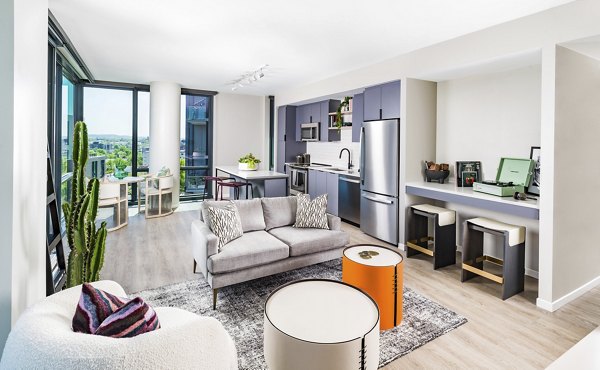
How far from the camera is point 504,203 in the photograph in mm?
3160

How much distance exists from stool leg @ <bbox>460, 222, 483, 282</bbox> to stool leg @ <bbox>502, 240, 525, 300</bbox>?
1.24 feet

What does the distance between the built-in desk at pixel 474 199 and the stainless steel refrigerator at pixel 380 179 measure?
34 centimetres

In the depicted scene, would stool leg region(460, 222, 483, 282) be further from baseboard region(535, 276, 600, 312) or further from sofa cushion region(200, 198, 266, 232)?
sofa cushion region(200, 198, 266, 232)

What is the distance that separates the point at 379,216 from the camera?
467 centimetres

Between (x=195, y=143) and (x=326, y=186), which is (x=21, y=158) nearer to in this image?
(x=326, y=186)

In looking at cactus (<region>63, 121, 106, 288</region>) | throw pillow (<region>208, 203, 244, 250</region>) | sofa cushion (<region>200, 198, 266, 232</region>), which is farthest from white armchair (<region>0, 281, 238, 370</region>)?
sofa cushion (<region>200, 198, 266, 232</region>)

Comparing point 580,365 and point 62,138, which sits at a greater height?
point 62,138

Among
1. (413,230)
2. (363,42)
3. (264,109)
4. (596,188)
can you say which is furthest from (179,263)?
(264,109)

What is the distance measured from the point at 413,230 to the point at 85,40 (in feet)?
15.6

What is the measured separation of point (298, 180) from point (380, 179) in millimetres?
2523

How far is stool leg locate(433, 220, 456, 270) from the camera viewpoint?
371 cm

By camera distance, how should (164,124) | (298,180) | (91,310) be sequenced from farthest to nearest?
(298,180), (164,124), (91,310)

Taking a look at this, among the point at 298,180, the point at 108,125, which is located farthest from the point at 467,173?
the point at 108,125

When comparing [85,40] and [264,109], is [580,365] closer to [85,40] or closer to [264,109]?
[85,40]
